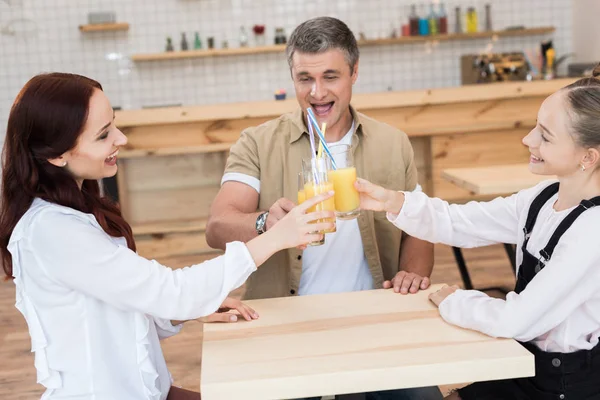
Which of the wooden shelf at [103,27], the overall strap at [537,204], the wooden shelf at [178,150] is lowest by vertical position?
the wooden shelf at [178,150]

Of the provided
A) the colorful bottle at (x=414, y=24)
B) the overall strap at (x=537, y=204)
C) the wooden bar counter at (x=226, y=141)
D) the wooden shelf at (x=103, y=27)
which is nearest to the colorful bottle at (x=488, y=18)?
the colorful bottle at (x=414, y=24)

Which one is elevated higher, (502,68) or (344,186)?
(502,68)

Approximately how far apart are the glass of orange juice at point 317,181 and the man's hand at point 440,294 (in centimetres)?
30

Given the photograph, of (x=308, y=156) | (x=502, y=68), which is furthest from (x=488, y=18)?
(x=308, y=156)

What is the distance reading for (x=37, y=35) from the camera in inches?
270

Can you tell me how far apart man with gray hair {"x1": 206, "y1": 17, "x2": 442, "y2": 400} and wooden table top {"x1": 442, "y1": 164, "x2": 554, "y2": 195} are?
38.1 inches

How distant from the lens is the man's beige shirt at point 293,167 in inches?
95.4

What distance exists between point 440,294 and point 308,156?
0.84 metres

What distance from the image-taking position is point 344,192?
1774 mm

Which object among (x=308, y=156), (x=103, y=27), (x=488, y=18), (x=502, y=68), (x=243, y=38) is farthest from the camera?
(x=488, y=18)

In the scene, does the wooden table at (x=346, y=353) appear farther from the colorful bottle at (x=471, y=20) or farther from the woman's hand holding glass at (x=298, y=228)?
the colorful bottle at (x=471, y=20)

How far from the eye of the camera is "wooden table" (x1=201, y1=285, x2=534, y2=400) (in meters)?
1.33

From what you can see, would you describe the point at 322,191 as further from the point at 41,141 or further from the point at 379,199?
the point at 41,141

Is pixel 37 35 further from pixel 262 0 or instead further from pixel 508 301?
pixel 508 301
